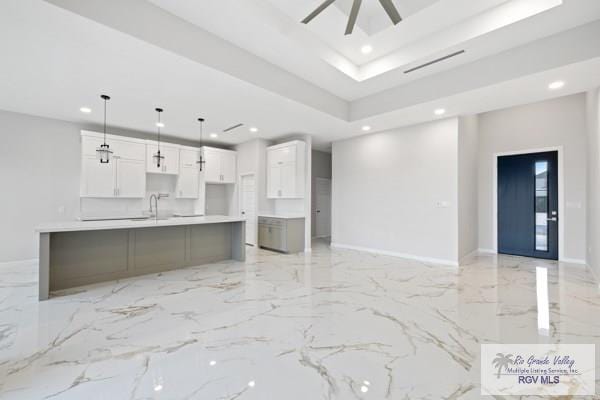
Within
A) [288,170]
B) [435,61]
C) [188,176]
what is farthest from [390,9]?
[188,176]

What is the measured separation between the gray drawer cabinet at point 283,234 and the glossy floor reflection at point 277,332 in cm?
172

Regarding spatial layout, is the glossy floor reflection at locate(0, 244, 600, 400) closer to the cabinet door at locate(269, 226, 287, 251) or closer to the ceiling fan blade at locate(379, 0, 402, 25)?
the cabinet door at locate(269, 226, 287, 251)

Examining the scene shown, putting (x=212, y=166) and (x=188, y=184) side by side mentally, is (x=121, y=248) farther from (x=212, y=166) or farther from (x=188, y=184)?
(x=212, y=166)

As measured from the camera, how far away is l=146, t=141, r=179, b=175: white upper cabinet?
6.05 m

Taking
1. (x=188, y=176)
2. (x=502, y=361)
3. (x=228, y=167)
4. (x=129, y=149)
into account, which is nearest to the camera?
(x=502, y=361)

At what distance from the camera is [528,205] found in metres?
5.54

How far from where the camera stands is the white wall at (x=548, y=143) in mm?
4996

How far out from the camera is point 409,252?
17.6 ft

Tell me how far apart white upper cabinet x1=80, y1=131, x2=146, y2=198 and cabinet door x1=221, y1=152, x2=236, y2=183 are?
189cm

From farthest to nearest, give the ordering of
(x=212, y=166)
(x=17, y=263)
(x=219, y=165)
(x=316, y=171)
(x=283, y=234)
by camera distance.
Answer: (x=316, y=171) → (x=219, y=165) → (x=212, y=166) → (x=283, y=234) → (x=17, y=263)

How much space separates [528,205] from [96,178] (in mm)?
9141

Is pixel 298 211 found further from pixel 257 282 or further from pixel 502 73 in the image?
pixel 502 73

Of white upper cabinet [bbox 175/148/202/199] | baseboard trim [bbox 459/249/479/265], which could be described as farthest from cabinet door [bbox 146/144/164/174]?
baseboard trim [bbox 459/249/479/265]

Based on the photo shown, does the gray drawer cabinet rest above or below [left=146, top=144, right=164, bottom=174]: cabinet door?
below
